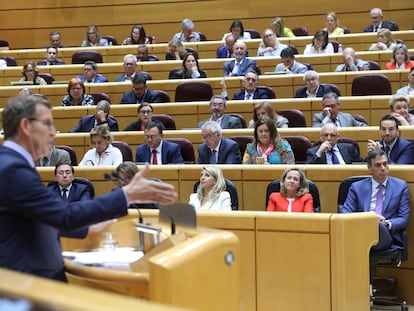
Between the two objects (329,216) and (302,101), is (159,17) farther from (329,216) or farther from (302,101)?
(329,216)

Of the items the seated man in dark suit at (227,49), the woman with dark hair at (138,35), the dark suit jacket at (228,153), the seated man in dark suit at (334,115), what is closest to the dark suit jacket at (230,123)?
the seated man in dark suit at (334,115)

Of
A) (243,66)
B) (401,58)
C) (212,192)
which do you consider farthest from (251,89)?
(212,192)

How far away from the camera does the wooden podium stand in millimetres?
1932

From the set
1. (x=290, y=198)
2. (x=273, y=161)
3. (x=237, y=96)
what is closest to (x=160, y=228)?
(x=290, y=198)

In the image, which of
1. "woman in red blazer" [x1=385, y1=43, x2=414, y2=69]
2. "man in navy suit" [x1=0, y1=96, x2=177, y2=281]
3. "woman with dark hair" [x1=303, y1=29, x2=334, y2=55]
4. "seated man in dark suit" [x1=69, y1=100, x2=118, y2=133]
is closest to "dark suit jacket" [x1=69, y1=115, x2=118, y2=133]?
"seated man in dark suit" [x1=69, y1=100, x2=118, y2=133]

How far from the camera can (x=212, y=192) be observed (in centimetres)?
466

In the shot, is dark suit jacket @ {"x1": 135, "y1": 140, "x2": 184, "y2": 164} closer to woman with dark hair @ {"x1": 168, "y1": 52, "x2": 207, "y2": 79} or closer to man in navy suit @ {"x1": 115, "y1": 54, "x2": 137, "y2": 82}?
woman with dark hair @ {"x1": 168, "y1": 52, "x2": 207, "y2": 79}

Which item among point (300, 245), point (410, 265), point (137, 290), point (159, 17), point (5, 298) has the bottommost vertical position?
point (410, 265)

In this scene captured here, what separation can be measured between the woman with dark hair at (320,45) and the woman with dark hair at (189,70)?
1395 millimetres

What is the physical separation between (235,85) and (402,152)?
→ 9.07 feet

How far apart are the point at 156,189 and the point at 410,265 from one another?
9.56 feet

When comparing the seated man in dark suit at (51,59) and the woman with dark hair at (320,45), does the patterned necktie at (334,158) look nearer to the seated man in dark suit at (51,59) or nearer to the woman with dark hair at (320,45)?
the woman with dark hair at (320,45)

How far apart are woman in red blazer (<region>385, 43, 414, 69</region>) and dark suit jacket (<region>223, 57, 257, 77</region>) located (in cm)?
145

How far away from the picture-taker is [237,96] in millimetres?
7312
